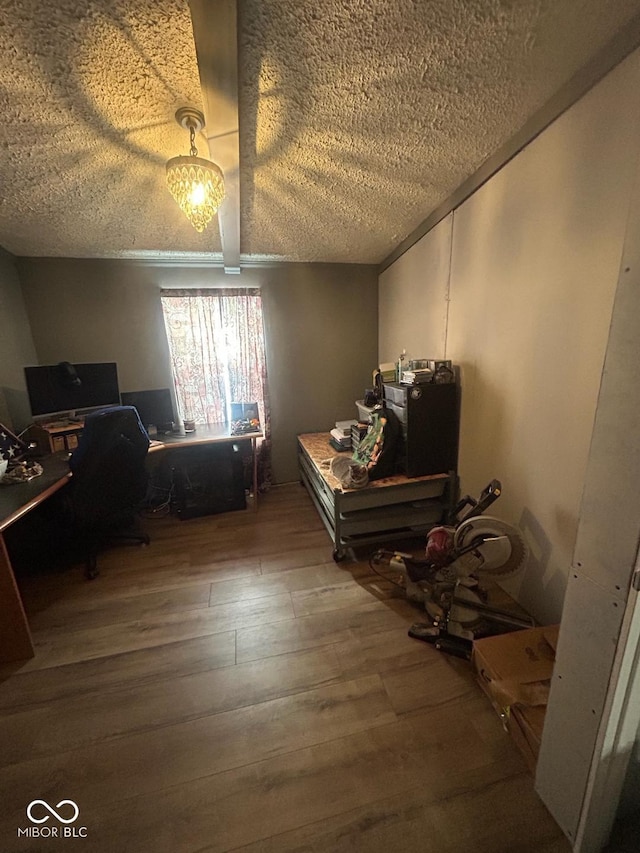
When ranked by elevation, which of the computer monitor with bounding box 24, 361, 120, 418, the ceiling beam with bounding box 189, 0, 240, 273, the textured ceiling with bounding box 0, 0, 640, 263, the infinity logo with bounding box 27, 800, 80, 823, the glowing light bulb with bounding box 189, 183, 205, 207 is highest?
the textured ceiling with bounding box 0, 0, 640, 263

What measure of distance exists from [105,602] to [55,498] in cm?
78

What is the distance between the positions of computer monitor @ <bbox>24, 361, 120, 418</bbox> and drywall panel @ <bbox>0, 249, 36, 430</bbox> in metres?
0.17

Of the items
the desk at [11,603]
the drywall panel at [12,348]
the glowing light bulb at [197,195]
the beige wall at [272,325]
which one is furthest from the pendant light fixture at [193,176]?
the drywall panel at [12,348]

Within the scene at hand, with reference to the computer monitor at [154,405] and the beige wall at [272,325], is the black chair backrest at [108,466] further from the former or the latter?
the beige wall at [272,325]

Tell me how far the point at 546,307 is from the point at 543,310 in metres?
0.02

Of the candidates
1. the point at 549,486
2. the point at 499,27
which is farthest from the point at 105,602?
the point at 499,27

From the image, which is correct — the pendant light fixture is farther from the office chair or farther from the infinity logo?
the infinity logo

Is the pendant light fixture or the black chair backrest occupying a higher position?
the pendant light fixture

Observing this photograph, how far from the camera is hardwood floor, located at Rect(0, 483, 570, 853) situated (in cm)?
96

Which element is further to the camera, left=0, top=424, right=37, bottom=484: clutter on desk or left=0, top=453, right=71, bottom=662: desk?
left=0, top=424, right=37, bottom=484: clutter on desk

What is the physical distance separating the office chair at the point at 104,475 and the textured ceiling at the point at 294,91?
1.36m

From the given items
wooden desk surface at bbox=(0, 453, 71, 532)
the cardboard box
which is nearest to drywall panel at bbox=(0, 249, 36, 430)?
wooden desk surface at bbox=(0, 453, 71, 532)

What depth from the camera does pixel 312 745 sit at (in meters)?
1.16

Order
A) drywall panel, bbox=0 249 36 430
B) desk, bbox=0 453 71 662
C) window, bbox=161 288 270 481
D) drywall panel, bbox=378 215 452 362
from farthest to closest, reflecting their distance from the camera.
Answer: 1. window, bbox=161 288 270 481
2. drywall panel, bbox=0 249 36 430
3. drywall panel, bbox=378 215 452 362
4. desk, bbox=0 453 71 662
